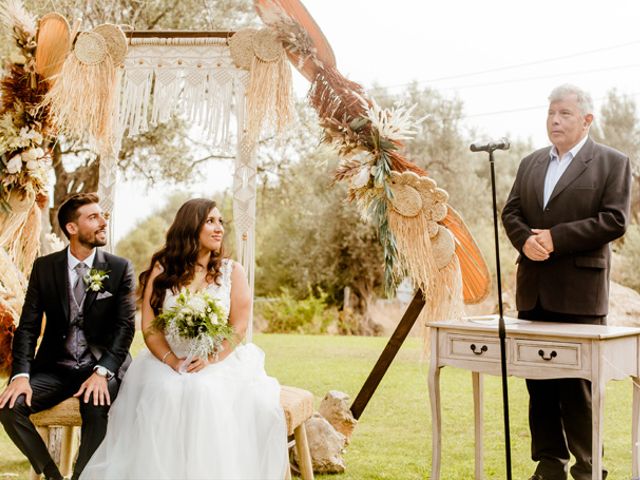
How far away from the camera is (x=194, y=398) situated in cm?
330

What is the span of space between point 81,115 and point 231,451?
2.42m

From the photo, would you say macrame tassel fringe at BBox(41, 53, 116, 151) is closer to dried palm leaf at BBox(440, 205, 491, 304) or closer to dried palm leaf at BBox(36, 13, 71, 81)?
dried palm leaf at BBox(36, 13, 71, 81)

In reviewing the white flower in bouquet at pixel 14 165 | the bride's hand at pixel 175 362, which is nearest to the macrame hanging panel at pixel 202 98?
the white flower in bouquet at pixel 14 165

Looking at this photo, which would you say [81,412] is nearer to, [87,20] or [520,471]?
[520,471]

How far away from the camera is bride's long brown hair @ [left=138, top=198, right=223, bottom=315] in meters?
3.71

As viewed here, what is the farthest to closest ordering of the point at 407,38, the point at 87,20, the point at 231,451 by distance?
1. the point at 407,38
2. the point at 87,20
3. the point at 231,451

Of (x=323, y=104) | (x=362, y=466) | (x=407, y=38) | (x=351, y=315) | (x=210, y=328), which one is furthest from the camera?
(x=407, y=38)

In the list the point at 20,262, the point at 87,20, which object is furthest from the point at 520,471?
the point at 87,20

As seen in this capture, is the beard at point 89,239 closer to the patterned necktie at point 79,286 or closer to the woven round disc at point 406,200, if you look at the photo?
the patterned necktie at point 79,286

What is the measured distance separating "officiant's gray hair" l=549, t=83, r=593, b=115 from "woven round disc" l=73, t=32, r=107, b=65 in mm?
2766

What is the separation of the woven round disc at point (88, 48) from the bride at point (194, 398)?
1.46 metres

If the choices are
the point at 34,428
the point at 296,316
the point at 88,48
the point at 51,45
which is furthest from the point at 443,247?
the point at 296,316

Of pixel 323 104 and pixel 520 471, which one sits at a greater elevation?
pixel 323 104

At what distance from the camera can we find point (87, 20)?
10.7m
